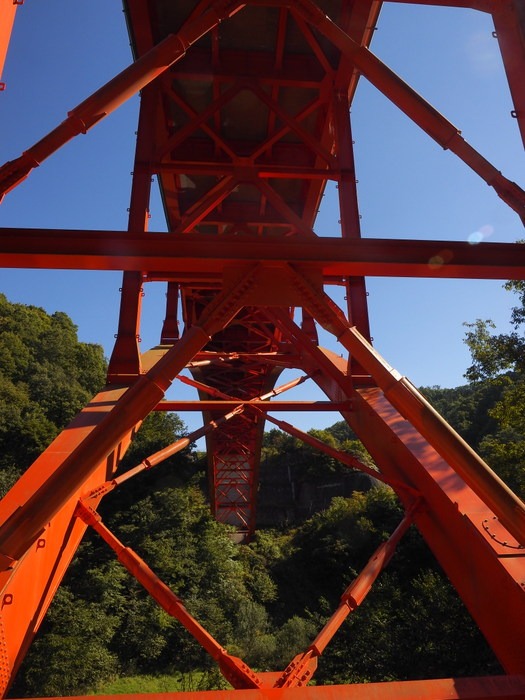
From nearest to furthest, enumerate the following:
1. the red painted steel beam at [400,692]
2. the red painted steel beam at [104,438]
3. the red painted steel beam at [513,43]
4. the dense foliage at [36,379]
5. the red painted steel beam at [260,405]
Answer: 1. the red painted steel beam at [104,438]
2. the red painted steel beam at [400,692]
3. the red painted steel beam at [513,43]
4. the red painted steel beam at [260,405]
5. the dense foliage at [36,379]

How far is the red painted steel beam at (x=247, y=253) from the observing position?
293 centimetres

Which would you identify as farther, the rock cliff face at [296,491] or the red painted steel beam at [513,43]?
the rock cliff face at [296,491]

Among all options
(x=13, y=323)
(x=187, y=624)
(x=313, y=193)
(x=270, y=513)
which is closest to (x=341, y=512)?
(x=270, y=513)

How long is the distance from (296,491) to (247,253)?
5031cm

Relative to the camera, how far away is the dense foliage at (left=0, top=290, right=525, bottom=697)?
14.1 metres

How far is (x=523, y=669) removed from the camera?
2871 millimetres

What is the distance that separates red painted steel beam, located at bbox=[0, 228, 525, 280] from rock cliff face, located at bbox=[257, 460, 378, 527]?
45.7 metres

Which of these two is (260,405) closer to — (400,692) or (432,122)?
(432,122)

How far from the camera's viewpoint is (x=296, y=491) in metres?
50.3

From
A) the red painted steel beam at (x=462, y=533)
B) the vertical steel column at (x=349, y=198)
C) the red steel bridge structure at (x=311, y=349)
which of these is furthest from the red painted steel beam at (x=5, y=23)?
the vertical steel column at (x=349, y=198)

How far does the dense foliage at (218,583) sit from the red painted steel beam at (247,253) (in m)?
12.3

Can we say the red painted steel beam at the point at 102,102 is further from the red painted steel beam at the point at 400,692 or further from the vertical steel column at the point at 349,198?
the red painted steel beam at the point at 400,692

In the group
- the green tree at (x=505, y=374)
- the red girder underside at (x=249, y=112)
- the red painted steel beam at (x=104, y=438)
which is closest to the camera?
the red painted steel beam at (x=104, y=438)

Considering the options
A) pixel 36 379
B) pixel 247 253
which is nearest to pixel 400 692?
pixel 247 253
